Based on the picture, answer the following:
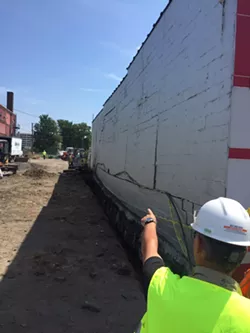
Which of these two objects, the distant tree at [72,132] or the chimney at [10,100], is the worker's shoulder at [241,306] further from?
the distant tree at [72,132]

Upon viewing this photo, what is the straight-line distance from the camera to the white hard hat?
148cm

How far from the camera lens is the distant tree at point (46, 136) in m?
107

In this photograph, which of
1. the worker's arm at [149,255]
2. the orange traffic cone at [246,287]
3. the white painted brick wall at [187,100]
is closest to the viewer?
the worker's arm at [149,255]

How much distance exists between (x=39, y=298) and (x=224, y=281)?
393 cm

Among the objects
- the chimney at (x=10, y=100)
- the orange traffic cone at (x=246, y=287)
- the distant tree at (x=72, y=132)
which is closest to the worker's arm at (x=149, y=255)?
the orange traffic cone at (x=246, y=287)

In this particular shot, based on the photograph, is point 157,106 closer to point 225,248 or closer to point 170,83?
point 170,83

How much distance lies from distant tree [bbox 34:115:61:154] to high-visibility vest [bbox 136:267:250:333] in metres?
105

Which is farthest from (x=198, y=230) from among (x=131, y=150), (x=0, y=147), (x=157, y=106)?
(x=0, y=147)

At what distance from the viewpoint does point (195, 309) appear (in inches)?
A: 52.4

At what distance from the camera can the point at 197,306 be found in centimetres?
134

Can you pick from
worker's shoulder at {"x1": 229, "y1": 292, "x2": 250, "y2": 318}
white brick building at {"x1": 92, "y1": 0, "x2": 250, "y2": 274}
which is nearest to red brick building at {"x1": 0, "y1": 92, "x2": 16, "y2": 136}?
white brick building at {"x1": 92, "y1": 0, "x2": 250, "y2": 274}

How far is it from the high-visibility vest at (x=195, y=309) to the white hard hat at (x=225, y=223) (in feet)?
0.69

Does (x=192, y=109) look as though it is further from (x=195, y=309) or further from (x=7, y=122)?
(x=7, y=122)

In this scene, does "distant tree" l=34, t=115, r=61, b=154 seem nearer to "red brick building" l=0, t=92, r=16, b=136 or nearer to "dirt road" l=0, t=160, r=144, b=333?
"red brick building" l=0, t=92, r=16, b=136
